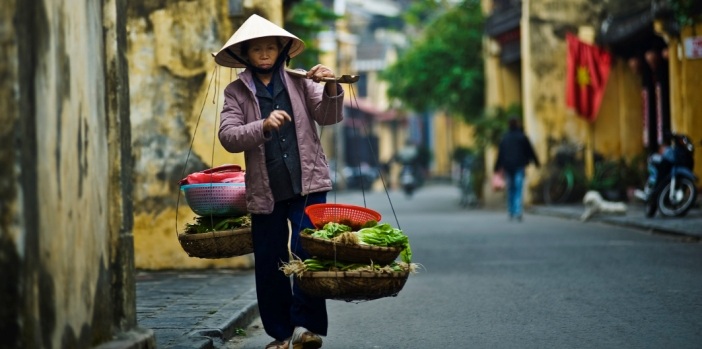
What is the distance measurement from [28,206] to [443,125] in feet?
210

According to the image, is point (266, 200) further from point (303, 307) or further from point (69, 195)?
point (69, 195)

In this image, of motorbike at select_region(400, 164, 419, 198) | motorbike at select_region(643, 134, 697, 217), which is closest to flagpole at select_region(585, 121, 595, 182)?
motorbike at select_region(643, 134, 697, 217)

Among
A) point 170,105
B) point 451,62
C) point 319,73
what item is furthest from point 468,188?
point 319,73

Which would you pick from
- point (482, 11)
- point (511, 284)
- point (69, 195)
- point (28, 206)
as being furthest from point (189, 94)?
point (482, 11)

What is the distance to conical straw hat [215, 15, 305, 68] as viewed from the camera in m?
6.29

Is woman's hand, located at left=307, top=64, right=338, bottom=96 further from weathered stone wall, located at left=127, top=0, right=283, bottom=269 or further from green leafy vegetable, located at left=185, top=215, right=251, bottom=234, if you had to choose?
weathered stone wall, located at left=127, top=0, right=283, bottom=269

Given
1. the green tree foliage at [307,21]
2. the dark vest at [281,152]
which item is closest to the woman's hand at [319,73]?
the dark vest at [281,152]

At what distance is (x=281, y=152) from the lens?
6.46 m

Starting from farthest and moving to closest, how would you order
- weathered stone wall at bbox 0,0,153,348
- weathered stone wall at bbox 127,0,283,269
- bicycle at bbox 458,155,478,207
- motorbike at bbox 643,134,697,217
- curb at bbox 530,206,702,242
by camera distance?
bicycle at bbox 458,155,478,207 < motorbike at bbox 643,134,697,217 < curb at bbox 530,206,702,242 < weathered stone wall at bbox 127,0,283,269 < weathered stone wall at bbox 0,0,153,348

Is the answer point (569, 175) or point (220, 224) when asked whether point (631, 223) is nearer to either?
point (569, 175)

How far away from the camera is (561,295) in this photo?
9180mm

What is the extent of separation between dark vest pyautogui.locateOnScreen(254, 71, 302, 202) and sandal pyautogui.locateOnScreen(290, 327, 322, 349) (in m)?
0.75

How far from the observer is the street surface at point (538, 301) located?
7.11m

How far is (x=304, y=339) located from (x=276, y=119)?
1.23 m
